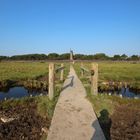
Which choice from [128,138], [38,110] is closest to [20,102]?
[38,110]

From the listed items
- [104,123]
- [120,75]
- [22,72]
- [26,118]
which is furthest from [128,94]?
[22,72]

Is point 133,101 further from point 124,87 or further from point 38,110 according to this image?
point 124,87

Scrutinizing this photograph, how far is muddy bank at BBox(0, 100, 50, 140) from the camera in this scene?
243 inches

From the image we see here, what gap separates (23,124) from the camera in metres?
7.07

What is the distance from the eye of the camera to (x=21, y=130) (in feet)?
21.5

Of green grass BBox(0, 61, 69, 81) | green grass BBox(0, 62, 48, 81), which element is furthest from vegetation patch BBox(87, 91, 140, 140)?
green grass BBox(0, 62, 48, 81)

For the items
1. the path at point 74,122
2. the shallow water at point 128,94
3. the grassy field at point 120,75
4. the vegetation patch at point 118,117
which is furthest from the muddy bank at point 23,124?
the grassy field at point 120,75

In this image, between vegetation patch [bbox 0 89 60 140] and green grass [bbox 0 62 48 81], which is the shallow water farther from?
green grass [bbox 0 62 48 81]

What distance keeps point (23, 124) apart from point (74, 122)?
5.41 ft

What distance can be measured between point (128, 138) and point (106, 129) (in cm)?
78

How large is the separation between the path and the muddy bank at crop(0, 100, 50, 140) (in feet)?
1.42

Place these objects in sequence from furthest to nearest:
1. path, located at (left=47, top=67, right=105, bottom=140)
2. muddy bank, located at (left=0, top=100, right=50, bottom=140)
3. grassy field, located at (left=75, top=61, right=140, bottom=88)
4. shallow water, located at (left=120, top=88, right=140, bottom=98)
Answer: grassy field, located at (left=75, top=61, right=140, bottom=88) < shallow water, located at (left=120, top=88, right=140, bottom=98) < muddy bank, located at (left=0, top=100, right=50, bottom=140) < path, located at (left=47, top=67, right=105, bottom=140)

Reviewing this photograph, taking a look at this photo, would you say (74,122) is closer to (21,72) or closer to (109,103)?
(109,103)

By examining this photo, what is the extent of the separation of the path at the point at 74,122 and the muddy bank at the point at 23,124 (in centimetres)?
43
